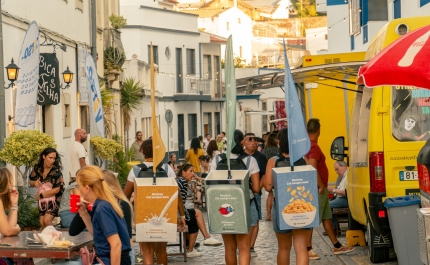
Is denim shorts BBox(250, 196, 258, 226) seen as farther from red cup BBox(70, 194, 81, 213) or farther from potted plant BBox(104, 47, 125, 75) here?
potted plant BBox(104, 47, 125, 75)

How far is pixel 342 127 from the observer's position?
70.4ft

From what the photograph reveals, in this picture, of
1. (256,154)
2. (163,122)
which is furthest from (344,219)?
(163,122)

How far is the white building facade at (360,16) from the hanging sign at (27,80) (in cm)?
797

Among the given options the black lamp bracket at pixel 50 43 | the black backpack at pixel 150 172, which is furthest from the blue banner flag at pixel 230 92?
the black lamp bracket at pixel 50 43

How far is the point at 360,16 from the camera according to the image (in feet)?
92.3

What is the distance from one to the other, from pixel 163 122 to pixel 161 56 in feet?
12.1

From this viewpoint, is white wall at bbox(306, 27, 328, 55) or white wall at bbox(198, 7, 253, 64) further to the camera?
white wall at bbox(198, 7, 253, 64)

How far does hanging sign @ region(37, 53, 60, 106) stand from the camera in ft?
59.0

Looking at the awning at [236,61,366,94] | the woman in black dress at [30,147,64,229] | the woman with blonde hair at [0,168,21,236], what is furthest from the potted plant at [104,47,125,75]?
the woman with blonde hair at [0,168,21,236]

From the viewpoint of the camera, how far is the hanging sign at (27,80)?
45.7ft

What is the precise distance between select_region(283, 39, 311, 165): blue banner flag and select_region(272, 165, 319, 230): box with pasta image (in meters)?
0.33

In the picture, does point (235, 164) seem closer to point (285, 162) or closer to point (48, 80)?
point (285, 162)

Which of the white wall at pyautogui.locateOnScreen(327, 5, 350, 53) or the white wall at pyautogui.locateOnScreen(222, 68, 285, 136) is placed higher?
the white wall at pyautogui.locateOnScreen(327, 5, 350, 53)

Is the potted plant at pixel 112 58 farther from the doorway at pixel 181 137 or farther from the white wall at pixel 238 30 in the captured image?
the white wall at pixel 238 30
